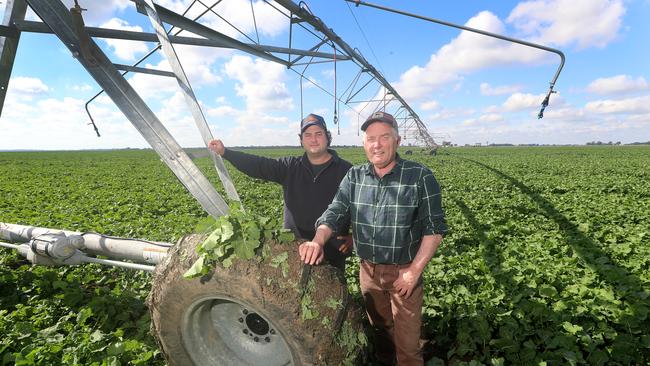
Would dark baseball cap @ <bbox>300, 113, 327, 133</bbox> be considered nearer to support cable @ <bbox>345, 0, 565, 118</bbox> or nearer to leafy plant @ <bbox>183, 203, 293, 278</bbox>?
leafy plant @ <bbox>183, 203, 293, 278</bbox>

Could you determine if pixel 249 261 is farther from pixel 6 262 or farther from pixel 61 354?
pixel 6 262

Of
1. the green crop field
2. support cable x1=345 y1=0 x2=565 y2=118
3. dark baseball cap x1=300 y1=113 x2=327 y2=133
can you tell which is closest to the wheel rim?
the green crop field

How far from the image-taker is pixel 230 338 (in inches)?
90.2

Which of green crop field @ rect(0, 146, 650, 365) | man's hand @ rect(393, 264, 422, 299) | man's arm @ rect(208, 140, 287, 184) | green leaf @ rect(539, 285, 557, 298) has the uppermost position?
man's arm @ rect(208, 140, 287, 184)

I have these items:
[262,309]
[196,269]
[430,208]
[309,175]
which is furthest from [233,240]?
[309,175]

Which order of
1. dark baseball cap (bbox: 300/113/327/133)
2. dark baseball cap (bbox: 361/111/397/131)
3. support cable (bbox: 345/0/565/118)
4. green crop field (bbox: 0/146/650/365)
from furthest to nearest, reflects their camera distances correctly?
support cable (bbox: 345/0/565/118)
dark baseball cap (bbox: 300/113/327/133)
green crop field (bbox: 0/146/650/365)
dark baseball cap (bbox: 361/111/397/131)

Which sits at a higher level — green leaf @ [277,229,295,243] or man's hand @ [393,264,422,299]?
green leaf @ [277,229,295,243]

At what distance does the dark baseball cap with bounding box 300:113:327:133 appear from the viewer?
10.1ft

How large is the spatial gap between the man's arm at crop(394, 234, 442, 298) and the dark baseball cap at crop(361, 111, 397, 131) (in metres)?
0.85

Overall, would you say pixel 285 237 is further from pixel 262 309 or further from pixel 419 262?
pixel 419 262

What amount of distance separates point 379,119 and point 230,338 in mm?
1839

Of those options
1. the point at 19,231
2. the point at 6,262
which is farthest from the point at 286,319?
the point at 6,262

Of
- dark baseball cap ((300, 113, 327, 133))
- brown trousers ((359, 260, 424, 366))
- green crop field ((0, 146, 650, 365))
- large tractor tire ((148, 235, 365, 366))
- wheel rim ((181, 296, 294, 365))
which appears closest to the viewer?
large tractor tire ((148, 235, 365, 366))

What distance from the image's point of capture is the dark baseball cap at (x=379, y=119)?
7.93ft
